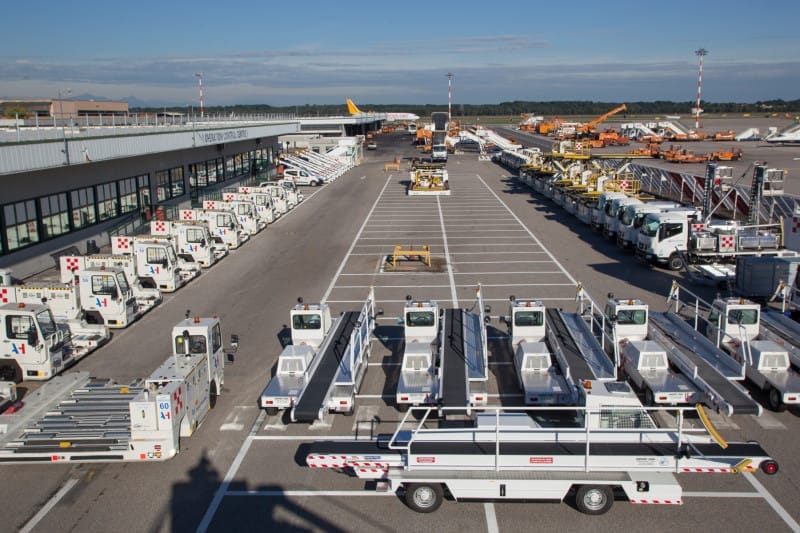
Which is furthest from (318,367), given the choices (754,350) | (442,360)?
(754,350)

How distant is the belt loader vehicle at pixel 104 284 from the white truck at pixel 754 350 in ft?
56.1

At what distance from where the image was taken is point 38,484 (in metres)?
12.0

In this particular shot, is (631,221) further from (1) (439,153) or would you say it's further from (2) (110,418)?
(1) (439,153)

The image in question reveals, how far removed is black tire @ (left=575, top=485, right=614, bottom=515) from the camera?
10.6m

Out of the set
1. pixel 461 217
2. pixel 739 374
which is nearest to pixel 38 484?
pixel 739 374

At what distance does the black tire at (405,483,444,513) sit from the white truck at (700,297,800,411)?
26.5 feet

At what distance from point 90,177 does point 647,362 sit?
1018 inches

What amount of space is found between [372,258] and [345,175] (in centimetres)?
3914

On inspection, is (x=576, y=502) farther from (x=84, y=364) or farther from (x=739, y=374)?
(x=84, y=364)

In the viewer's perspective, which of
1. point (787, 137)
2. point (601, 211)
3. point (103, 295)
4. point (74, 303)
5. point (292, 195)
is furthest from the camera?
point (787, 137)

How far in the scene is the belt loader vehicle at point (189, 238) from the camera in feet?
93.5

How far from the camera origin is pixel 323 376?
15.1 m

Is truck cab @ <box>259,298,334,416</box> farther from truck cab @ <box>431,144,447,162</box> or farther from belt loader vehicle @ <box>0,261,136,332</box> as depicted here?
truck cab @ <box>431,144,447,162</box>

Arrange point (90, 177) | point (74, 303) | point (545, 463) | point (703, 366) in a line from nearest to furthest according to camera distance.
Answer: point (545, 463) → point (703, 366) → point (74, 303) → point (90, 177)
